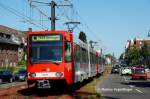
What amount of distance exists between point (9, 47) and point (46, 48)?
256ft

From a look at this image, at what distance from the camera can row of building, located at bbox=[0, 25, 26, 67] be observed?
320ft

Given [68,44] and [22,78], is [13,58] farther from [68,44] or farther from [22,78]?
[68,44]

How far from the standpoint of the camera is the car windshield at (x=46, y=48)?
82.1ft

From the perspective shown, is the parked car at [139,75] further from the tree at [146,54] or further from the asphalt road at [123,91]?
the tree at [146,54]

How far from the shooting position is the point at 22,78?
60.3m

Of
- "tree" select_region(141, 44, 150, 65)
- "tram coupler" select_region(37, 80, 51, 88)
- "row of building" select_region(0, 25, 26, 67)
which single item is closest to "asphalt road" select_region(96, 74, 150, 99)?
"tram coupler" select_region(37, 80, 51, 88)

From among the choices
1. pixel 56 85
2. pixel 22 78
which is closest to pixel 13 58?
pixel 22 78

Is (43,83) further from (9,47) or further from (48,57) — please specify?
(9,47)

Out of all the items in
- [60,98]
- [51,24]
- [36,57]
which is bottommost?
[60,98]

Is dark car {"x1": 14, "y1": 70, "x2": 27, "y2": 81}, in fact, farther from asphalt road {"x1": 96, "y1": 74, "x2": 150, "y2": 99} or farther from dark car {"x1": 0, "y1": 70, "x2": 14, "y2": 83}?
asphalt road {"x1": 96, "y1": 74, "x2": 150, "y2": 99}

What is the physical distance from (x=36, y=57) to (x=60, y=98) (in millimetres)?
3415

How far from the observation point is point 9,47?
4023 inches

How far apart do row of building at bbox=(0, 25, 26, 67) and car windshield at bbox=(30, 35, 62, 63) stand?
7059 centimetres

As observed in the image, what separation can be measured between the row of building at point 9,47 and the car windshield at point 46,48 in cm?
7059
